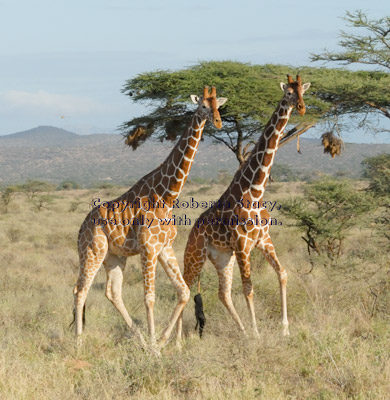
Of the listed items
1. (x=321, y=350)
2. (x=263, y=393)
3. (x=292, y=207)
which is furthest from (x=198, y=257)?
(x=292, y=207)

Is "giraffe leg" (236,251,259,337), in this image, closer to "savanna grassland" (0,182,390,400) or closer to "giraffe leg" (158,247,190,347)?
"savanna grassland" (0,182,390,400)

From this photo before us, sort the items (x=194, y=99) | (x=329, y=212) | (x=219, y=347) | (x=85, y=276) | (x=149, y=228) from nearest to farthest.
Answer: (x=219, y=347)
(x=194, y=99)
(x=149, y=228)
(x=85, y=276)
(x=329, y=212)

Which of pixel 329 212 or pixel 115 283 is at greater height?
pixel 115 283

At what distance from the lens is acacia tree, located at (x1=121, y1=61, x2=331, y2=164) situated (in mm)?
12477

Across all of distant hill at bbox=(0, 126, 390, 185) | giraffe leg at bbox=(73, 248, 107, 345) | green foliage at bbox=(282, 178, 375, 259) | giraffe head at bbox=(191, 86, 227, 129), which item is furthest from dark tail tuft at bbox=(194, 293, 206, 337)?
distant hill at bbox=(0, 126, 390, 185)

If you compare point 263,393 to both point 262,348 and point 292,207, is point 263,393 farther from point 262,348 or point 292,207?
point 292,207

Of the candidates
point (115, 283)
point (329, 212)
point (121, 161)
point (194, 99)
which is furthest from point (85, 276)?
point (121, 161)

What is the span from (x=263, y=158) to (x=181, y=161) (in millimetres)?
942

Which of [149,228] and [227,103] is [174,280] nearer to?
[149,228]

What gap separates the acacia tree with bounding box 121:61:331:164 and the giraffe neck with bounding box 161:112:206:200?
535cm

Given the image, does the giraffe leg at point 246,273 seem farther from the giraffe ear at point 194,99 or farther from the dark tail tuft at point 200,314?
the giraffe ear at point 194,99

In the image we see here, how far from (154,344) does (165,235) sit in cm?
113

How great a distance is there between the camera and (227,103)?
40.0 ft

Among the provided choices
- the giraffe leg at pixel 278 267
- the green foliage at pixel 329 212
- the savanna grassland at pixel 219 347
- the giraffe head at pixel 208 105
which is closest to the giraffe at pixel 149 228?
the giraffe head at pixel 208 105
